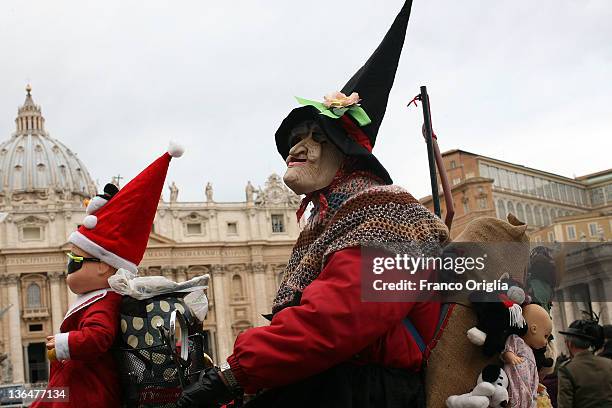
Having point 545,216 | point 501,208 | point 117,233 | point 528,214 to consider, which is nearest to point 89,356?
point 117,233

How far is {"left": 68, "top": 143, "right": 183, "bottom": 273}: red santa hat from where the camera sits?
459 cm

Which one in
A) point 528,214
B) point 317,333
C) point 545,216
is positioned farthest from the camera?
point 545,216

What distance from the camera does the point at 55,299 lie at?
5050cm

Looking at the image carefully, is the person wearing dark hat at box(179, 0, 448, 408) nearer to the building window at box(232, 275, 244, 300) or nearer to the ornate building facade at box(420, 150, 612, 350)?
the ornate building facade at box(420, 150, 612, 350)

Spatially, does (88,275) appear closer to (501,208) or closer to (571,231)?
(571,231)

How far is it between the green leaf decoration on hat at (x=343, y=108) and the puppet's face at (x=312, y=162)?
0.46 feet

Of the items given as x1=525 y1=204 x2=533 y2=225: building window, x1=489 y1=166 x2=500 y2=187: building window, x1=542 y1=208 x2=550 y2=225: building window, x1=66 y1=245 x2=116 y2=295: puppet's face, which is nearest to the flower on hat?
x1=66 y1=245 x2=116 y2=295: puppet's face

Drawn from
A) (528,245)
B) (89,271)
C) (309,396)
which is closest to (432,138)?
(528,245)

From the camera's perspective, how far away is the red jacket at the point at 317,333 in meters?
2.61

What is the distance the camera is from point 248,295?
54188mm

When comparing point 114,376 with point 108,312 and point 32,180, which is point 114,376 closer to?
point 108,312

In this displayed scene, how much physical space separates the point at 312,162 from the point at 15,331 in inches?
1946

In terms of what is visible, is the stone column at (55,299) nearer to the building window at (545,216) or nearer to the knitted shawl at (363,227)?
the building window at (545,216)

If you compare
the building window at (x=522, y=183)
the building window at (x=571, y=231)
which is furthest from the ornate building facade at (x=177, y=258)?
the building window at (x=571, y=231)
